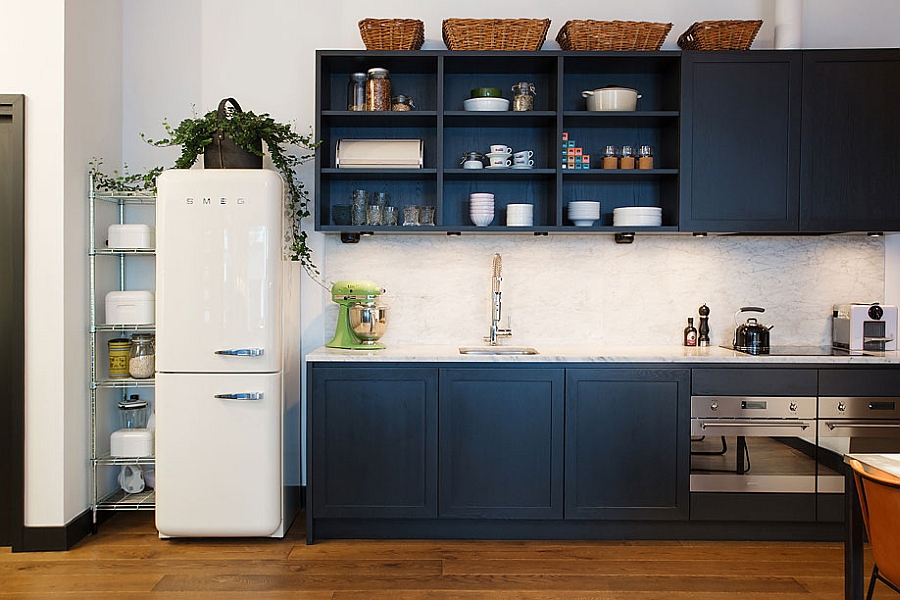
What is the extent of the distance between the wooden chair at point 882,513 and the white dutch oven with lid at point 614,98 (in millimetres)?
2263

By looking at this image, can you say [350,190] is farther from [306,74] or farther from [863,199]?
[863,199]

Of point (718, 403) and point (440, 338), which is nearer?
point (718, 403)

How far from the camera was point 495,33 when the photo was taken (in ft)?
11.8

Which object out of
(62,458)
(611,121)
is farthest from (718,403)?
(62,458)

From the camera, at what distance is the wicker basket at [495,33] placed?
358cm

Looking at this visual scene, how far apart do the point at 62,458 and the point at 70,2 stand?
2075 mm

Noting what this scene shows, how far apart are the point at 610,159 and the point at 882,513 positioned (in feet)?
7.59

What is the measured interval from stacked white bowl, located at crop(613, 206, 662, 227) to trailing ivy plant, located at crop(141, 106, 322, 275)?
155 cm

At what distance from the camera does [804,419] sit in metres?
3.43

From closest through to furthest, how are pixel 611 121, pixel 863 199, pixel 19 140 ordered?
pixel 19 140, pixel 863 199, pixel 611 121

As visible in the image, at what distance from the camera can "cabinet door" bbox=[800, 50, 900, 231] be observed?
3598mm

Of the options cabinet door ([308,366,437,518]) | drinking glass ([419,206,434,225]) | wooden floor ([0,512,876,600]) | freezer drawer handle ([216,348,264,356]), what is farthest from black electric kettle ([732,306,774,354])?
freezer drawer handle ([216,348,264,356])

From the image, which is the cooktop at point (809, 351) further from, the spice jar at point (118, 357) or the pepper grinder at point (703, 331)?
the spice jar at point (118, 357)

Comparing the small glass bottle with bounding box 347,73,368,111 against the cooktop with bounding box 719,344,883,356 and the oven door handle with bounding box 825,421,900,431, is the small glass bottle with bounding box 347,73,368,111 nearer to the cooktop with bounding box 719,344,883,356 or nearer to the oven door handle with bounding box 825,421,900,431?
the cooktop with bounding box 719,344,883,356
